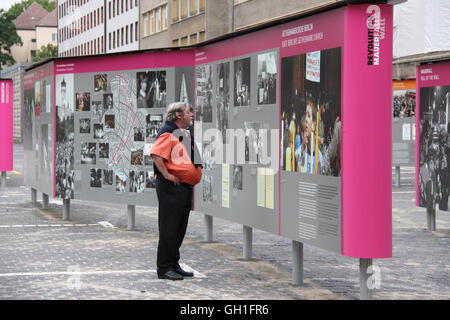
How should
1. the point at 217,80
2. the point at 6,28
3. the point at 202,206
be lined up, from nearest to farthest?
the point at 217,80, the point at 202,206, the point at 6,28

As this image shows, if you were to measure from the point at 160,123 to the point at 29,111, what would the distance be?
5.24m

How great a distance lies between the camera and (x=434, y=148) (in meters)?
12.8

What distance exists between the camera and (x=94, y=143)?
13.6m

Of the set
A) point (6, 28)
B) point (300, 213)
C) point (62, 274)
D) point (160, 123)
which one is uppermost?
point (6, 28)

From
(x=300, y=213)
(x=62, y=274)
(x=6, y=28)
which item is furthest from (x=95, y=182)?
(x=6, y=28)

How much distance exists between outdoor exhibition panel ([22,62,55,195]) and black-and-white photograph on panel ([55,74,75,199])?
219 millimetres

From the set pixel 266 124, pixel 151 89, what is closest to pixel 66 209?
pixel 151 89

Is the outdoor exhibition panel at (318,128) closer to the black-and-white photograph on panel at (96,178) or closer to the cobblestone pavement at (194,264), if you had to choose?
the cobblestone pavement at (194,264)

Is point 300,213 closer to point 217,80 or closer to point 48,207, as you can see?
point 217,80

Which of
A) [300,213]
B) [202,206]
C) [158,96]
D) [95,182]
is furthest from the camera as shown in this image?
[95,182]

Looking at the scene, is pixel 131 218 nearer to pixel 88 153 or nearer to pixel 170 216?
pixel 88 153

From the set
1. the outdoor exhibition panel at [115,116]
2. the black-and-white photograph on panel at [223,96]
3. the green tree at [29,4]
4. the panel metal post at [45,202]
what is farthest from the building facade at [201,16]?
the green tree at [29,4]

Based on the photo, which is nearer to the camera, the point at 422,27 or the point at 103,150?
the point at 103,150

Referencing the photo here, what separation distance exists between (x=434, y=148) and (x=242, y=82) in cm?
408
